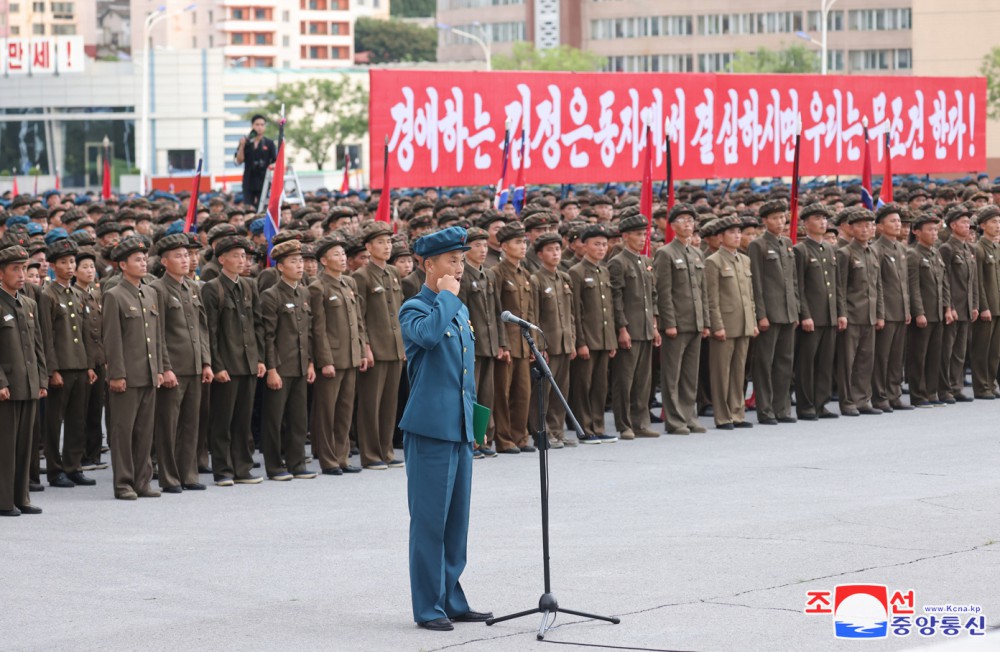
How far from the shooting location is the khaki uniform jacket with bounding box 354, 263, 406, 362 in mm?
13617

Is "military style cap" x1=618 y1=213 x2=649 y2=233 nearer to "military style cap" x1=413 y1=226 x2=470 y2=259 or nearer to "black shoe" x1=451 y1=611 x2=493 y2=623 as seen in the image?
"military style cap" x1=413 y1=226 x2=470 y2=259

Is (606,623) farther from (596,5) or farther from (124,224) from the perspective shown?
(596,5)

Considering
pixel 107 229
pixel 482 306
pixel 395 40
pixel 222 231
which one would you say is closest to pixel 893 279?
pixel 482 306

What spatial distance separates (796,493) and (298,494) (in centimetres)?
355

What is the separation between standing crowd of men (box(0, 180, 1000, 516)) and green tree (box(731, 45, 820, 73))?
74.0 m

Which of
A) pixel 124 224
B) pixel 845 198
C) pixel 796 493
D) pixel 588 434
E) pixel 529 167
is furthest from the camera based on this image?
pixel 845 198

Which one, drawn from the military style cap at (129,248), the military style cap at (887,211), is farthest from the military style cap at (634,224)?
the military style cap at (129,248)

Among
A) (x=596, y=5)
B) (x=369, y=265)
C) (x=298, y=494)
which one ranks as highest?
(x=596, y=5)

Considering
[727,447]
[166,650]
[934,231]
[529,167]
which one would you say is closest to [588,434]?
[727,447]

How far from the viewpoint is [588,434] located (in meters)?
14.8

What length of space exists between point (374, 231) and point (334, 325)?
887 mm

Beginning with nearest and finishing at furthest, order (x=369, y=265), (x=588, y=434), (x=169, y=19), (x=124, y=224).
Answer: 1. (x=369, y=265)
2. (x=588, y=434)
3. (x=124, y=224)
4. (x=169, y=19)

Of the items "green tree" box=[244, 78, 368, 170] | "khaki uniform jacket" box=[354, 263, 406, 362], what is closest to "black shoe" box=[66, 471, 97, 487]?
"khaki uniform jacket" box=[354, 263, 406, 362]

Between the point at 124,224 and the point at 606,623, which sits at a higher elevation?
the point at 124,224
